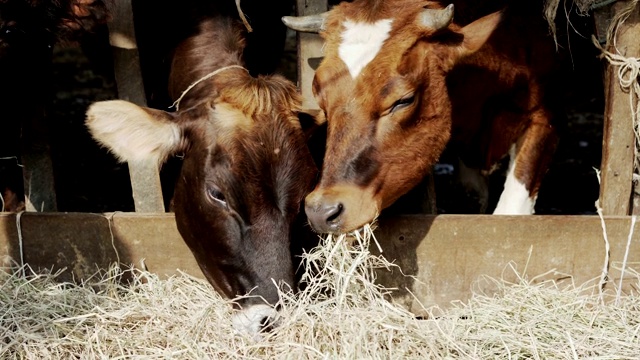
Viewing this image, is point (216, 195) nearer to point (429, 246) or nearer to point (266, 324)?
point (266, 324)

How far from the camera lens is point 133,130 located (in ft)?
15.0

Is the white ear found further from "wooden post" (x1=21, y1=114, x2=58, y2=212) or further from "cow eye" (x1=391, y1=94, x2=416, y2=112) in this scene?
"wooden post" (x1=21, y1=114, x2=58, y2=212)

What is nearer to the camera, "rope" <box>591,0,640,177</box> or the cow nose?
the cow nose

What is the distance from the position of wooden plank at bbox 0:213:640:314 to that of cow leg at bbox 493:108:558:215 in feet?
2.57

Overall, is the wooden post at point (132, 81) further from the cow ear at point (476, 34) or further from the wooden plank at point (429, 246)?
the cow ear at point (476, 34)

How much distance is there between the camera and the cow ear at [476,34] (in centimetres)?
488

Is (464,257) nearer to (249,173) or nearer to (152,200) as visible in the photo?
(249,173)

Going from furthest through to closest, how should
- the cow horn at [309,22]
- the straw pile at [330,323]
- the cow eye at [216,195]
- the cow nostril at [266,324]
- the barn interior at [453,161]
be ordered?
1. the barn interior at [453,161]
2. the cow horn at [309,22]
3. the cow eye at [216,195]
4. the cow nostril at [266,324]
5. the straw pile at [330,323]

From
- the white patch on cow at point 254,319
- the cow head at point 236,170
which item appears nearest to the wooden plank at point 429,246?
the cow head at point 236,170

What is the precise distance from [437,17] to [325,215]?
4.04 ft

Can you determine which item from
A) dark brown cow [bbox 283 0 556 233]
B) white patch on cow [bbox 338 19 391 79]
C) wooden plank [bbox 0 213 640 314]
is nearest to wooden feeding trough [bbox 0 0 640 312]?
wooden plank [bbox 0 213 640 314]

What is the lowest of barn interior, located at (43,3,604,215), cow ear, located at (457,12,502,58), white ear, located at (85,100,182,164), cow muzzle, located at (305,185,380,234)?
barn interior, located at (43,3,604,215)

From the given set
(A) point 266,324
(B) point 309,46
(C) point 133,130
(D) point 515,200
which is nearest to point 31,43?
(C) point 133,130

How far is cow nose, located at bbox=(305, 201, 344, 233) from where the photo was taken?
13.9 feet
